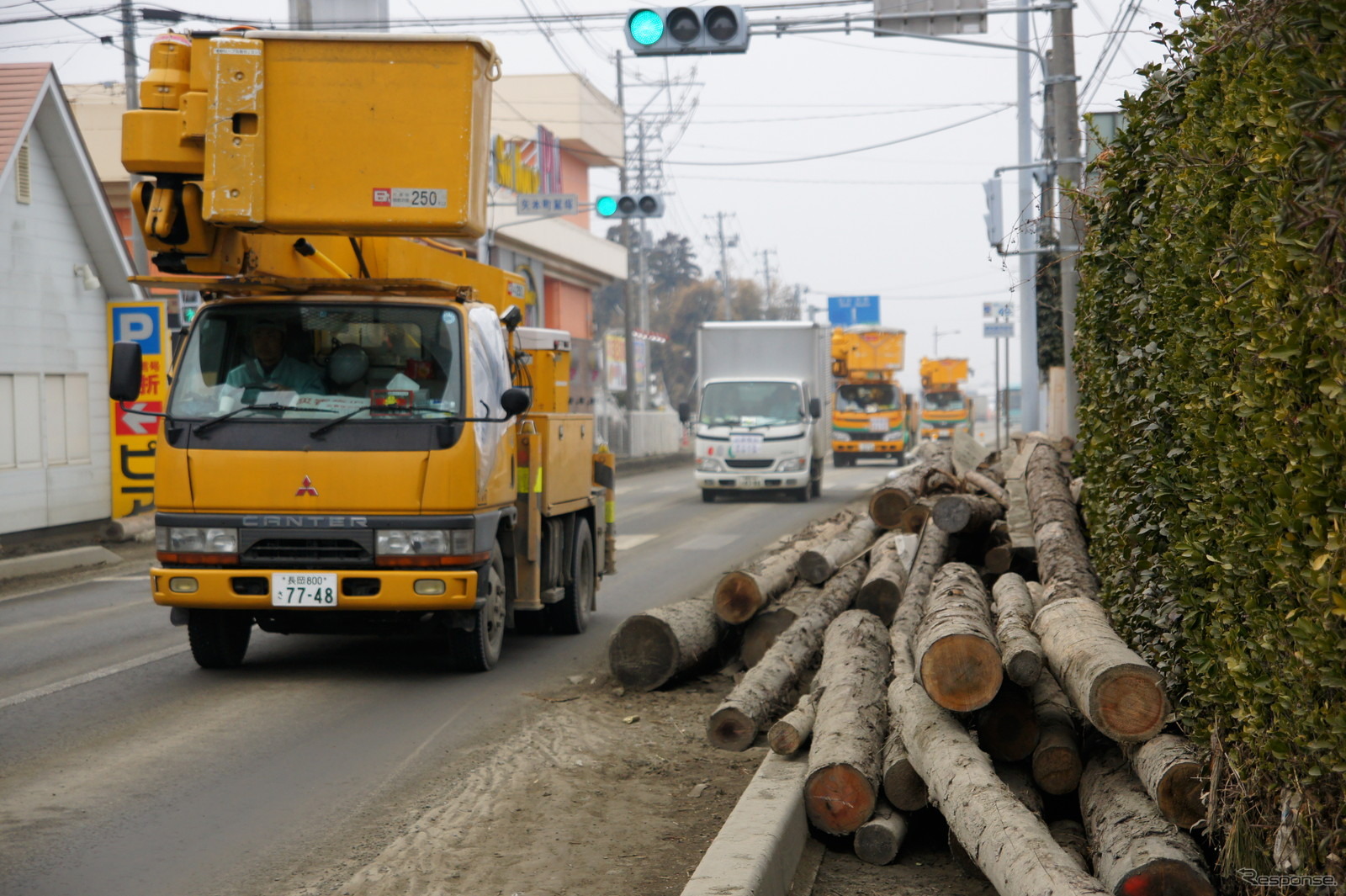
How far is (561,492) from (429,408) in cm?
211

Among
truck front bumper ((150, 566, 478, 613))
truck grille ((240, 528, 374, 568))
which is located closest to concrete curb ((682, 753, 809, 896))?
truck front bumper ((150, 566, 478, 613))

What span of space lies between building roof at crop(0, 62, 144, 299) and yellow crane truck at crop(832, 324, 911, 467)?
24407 mm

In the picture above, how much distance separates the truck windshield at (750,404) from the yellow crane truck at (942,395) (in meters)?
29.3

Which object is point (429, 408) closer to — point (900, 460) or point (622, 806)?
point (622, 806)

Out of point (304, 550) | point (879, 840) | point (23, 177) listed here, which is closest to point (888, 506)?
point (304, 550)

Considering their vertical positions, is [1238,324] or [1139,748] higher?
[1238,324]

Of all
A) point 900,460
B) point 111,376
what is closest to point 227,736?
point 111,376

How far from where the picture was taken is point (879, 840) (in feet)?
17.0

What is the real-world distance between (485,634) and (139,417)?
43.2ft

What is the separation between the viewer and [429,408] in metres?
8.20

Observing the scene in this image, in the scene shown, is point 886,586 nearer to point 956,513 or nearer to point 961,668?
point 956,513

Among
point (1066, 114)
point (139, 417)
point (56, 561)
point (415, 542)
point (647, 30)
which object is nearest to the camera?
point (415, 542)

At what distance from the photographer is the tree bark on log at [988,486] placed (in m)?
10.4

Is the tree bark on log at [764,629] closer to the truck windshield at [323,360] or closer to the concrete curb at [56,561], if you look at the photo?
the truck windshield at [323,360]
